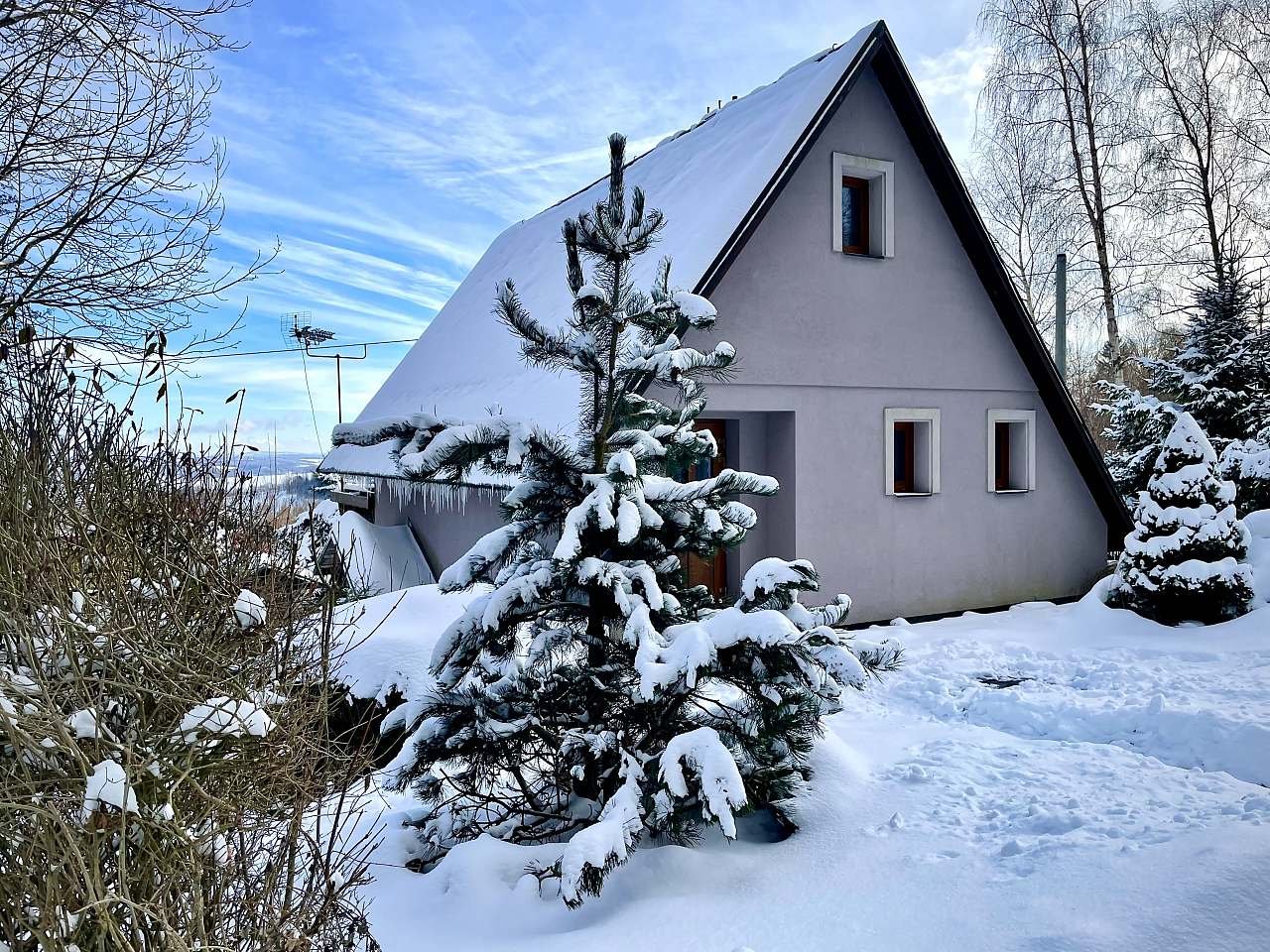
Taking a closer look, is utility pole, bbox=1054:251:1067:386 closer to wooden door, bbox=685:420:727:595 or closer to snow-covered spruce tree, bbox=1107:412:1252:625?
snow-covered spruce tree, bbox=1107:412:1252:625

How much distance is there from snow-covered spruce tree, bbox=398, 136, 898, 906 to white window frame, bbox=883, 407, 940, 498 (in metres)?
5.80

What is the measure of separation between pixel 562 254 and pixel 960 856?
32.9 ft

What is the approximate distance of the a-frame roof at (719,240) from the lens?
8695 mm

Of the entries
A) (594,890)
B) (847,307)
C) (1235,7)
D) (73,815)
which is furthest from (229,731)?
(1235,7)

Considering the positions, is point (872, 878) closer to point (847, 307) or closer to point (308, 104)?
point (308, 104)

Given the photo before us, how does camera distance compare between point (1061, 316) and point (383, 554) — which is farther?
point (1061, 316)

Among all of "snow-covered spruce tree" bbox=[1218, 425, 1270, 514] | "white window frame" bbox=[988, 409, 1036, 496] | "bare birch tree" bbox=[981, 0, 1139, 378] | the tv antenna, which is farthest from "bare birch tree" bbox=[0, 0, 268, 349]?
"bare birch tree" bbox=[981, 0, 1139, 378]

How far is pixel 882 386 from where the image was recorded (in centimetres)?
999

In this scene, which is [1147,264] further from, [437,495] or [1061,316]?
[437,495]

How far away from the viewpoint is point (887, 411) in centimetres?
1000

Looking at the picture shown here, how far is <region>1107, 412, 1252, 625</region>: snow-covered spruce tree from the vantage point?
9023 mm

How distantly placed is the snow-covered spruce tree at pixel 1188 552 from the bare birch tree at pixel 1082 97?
809 centimetres

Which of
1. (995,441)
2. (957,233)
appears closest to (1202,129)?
(957,233)

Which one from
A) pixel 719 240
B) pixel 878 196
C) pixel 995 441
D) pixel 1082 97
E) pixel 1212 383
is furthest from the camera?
pixel 1082 97
